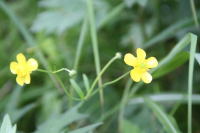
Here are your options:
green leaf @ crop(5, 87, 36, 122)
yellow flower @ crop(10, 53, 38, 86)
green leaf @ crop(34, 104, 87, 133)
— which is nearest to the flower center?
yellow flower @ crop(10, 53, 38, 86)

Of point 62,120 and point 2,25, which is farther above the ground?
point 2,25

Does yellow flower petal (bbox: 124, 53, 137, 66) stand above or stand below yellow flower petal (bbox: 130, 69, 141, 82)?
above

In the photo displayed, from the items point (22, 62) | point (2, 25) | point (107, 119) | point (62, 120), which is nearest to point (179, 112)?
point (107, 119)

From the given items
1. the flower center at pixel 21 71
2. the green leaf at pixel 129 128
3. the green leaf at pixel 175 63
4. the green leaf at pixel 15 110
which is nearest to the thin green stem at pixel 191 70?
the green leaf at pixel 175 63

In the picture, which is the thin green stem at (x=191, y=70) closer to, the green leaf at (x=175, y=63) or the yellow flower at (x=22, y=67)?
the green leaf at (x=175, y=63)

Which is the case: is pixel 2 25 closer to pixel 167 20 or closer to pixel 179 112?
pixel 167 20

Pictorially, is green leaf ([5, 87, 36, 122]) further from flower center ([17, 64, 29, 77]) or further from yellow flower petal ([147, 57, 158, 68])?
yellow flower petal ([147, 57, 158, 68])

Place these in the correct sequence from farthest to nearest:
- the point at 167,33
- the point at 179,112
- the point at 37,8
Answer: the point at 37,8
the point at 179,112
the point at 167,33

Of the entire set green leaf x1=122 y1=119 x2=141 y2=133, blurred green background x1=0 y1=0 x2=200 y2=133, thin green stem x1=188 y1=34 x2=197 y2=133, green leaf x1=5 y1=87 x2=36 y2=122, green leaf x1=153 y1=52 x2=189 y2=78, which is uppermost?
blurred green background x1=0 y1=0 x2=200 y2=133
